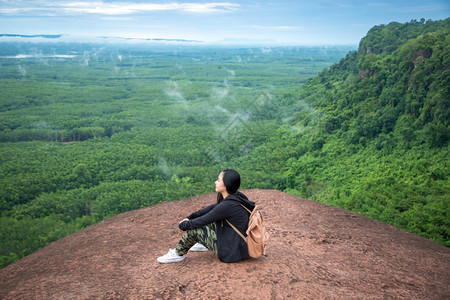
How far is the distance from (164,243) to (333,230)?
5.15 metres

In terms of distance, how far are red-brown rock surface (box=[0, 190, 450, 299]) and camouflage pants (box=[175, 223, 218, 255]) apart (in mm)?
348

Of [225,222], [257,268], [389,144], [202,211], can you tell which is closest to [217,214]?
[225,222]

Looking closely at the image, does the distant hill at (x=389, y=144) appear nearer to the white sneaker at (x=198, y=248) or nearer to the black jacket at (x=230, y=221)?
the white sneaker at (x=198, y=248)

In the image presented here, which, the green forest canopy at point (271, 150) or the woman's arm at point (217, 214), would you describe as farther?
the green forest canopy at point (271, 150)

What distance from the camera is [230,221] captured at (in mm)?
6688

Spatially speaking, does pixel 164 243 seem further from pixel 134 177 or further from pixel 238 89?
pixel 238 89

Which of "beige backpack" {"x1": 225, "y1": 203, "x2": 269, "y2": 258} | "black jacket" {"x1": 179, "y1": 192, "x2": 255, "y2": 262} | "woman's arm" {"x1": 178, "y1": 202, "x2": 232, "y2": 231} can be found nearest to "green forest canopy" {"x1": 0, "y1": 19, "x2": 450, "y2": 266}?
"beige backpack" {"x1": 225, "y1": 203, "x2": 269, "y2": 258}

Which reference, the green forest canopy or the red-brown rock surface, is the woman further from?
the green forest canopy

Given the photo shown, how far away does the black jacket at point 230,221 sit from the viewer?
6.56 meters

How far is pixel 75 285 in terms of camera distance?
6844 millimetres

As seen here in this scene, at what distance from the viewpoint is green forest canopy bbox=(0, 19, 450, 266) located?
1009 inches

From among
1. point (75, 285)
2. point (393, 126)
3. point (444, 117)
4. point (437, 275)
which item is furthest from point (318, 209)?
point (393, 126)

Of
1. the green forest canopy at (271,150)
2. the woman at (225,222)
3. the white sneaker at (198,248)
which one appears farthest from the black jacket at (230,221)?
the green forest canopy at (271,150)

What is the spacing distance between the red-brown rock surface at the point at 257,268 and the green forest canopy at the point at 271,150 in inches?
414
